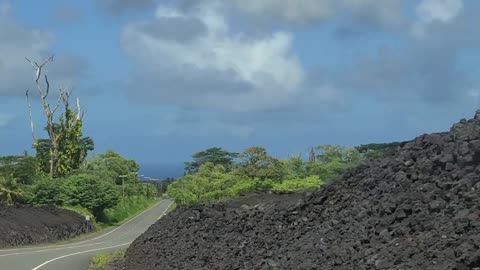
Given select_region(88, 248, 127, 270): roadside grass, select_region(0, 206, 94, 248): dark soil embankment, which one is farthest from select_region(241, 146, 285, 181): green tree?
select_region(0, 206, 94, 248): dark soil embankment

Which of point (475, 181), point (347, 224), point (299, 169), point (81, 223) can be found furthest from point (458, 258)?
point (81, 223)

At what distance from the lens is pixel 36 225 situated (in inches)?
1853

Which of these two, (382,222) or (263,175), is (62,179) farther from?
(382,222)

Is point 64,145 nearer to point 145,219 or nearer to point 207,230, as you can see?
point 145,219

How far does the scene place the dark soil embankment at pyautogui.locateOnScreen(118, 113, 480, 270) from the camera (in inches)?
278

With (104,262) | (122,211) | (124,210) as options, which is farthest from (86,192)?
(104,262)

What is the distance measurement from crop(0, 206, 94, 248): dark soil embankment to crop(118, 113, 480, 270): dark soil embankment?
2898 centimetres

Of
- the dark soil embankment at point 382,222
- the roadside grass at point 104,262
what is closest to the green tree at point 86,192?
the roadside grass at point 104,262

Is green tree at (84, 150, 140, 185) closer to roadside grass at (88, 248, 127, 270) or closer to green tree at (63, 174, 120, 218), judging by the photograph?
green tree at (63, 174, 120, 218)

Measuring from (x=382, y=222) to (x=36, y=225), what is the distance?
41.8 meters

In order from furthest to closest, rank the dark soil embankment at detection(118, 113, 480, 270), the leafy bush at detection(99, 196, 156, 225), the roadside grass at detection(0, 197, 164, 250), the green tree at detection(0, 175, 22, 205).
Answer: the leafy bush at detection(99, 196, 156, 225)
the green tree at detection(0, 175, 22, 205)
the roadside grass at detection(0, 197, 164, 250)
the dark soil embankment at detection(118, 113, 480, 270)

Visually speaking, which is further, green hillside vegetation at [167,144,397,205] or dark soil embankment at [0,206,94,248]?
dark soil embankment at [0,206,94,248]

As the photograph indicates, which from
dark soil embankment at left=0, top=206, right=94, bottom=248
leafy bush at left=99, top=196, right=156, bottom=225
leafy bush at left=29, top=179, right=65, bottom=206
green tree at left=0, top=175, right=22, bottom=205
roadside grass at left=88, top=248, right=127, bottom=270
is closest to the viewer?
roadside grass at left=88, top=248, right=127, bottom=270

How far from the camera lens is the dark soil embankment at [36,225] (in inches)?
1660
